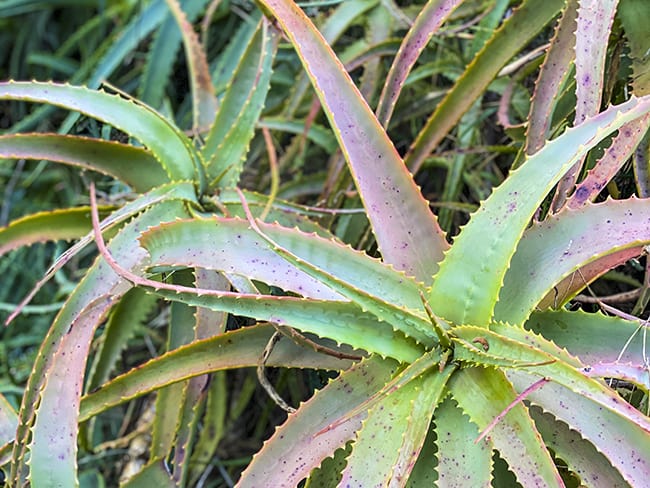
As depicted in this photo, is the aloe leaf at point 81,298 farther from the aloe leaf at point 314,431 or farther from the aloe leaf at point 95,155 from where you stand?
the aloe leaf at point 314,431

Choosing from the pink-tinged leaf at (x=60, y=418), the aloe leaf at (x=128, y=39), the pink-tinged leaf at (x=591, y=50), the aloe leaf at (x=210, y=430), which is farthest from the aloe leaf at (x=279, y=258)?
the aloe leaf at (x=128, y=39)

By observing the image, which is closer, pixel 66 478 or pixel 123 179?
pixel 66 478

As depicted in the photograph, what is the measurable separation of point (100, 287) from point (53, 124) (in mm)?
966

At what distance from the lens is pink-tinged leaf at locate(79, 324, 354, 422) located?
24.4 inches

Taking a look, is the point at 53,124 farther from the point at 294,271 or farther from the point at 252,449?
the point at 294,271

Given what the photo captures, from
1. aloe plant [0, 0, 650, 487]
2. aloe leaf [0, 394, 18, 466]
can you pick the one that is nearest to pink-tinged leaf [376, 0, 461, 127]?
aloe plant [0, 0, 650, 487]

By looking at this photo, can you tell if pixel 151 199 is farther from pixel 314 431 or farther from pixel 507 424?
pixel 507 424

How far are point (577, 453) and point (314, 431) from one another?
7.5 inches

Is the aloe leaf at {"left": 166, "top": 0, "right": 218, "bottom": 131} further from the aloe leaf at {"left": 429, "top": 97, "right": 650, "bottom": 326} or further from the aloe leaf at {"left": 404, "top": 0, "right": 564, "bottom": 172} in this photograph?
the aloe leaf at {"left": 429, "top": 97, "right": 650, "bottom": 326}

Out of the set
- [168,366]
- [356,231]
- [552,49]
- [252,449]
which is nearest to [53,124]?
[252,449]

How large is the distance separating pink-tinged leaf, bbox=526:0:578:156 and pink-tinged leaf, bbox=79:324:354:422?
0.91ft

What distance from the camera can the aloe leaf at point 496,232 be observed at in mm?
503

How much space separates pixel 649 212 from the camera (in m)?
0.53

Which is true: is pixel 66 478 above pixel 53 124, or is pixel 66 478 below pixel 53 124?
below
